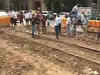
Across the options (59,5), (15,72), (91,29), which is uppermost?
(59,5)

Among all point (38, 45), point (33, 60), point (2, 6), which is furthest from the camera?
point (2, 6)

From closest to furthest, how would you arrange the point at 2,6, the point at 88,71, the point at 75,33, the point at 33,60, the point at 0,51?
the point at 88,71 < the point at 33,60 < the point at 0,51 < the point at 75,33 < the point at 2,6

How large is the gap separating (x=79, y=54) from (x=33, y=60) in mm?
2374

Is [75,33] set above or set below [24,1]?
below

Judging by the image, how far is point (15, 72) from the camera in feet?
25.8

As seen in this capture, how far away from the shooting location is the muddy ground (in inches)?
308

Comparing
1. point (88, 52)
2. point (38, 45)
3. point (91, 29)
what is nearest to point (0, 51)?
point (38, 45)

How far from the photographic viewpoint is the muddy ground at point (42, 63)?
25.6 feet

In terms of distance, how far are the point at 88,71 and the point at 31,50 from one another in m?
4.34

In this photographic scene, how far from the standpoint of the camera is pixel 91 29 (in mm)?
16281

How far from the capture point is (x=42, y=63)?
8.86 meters

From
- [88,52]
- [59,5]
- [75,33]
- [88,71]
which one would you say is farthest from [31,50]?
[59,5]

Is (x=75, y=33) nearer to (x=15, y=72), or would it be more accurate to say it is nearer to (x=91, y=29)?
(x=91, y=29)

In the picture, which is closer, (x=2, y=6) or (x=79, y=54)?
(x=79, y=54)
